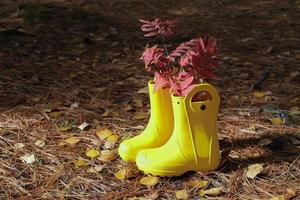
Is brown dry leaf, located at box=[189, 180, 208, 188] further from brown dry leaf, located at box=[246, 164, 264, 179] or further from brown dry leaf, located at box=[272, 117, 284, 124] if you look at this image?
brown dry leaf, located at box=[272, 117, 284, 124]

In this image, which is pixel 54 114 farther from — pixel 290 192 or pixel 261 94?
pixel 290 192

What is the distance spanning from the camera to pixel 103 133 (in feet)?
7.81

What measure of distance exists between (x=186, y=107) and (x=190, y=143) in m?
0.15

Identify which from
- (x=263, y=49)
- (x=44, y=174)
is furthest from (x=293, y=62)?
(x=44, y=174)

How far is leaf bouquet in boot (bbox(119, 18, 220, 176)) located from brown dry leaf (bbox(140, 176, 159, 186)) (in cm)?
3

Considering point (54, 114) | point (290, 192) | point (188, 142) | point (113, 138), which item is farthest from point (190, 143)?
point (54, 114)

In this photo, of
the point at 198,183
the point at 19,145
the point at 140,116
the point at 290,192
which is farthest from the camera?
the point at 140,116

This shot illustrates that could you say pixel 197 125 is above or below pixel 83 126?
above

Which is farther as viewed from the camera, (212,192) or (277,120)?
(277,120)

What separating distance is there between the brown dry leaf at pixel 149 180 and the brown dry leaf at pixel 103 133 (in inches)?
16.9

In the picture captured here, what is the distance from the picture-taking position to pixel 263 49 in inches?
143

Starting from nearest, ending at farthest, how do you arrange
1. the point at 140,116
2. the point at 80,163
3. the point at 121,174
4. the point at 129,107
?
1. the point at 121,174
2. the point at 80,163
3. the point at 140,116
4. the point at 129,107

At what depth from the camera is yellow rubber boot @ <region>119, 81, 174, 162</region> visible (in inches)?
81.0

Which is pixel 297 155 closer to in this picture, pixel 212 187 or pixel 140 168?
pixel 212 187
